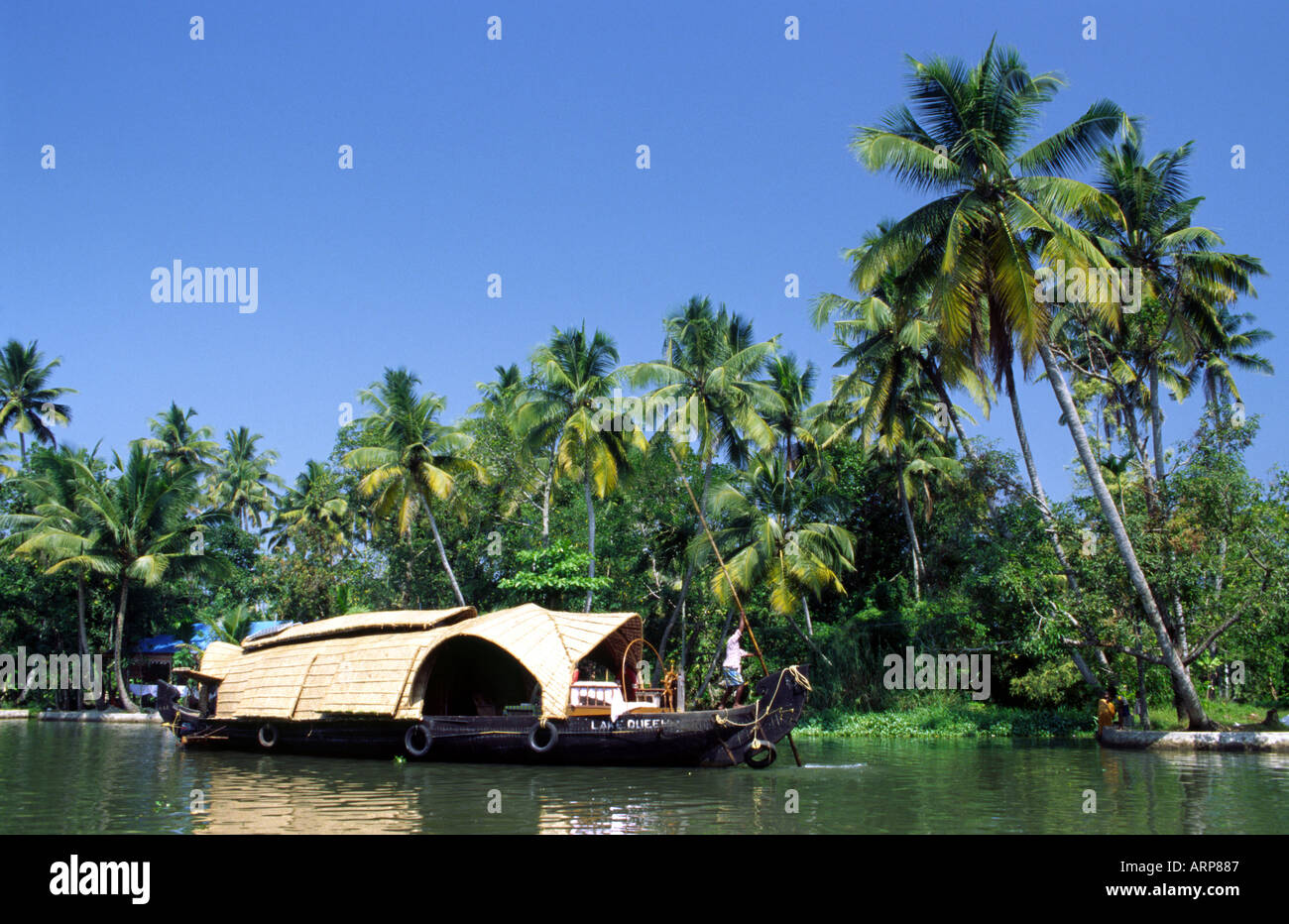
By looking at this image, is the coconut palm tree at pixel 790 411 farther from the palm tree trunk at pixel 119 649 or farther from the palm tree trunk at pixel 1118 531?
the palm tree trunk at pixel 119 649

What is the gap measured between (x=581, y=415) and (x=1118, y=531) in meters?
13.8

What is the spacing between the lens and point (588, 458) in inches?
1038

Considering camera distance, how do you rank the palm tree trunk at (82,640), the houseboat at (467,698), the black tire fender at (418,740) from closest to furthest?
the houseboat at (467,698), the black tire fender at (418,740), the palm tree trunk at (82,640)

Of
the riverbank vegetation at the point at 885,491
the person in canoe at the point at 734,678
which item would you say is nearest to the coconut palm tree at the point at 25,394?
the riverbank vegetation at the point at 885,491

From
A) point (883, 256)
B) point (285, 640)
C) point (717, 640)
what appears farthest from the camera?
point (717, 640)

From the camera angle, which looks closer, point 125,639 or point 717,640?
point 717,640

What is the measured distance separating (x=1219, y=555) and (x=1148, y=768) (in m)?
6.12

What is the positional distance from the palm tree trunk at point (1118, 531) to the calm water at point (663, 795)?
1.55 meters

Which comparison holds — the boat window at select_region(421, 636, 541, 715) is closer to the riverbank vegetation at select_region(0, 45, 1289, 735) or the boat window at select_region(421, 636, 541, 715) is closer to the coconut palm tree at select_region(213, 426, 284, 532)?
the riverbank vegetation at select_region(0, 45, 1289, 735)

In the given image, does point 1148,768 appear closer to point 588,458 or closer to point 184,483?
point 588,458

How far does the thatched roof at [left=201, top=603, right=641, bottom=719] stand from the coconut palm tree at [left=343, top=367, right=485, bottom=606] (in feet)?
27.3

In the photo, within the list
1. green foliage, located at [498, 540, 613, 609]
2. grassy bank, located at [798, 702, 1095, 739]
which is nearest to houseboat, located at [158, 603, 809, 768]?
green foliage, located at [498, 540, 613, 609]

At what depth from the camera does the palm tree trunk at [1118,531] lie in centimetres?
1681
